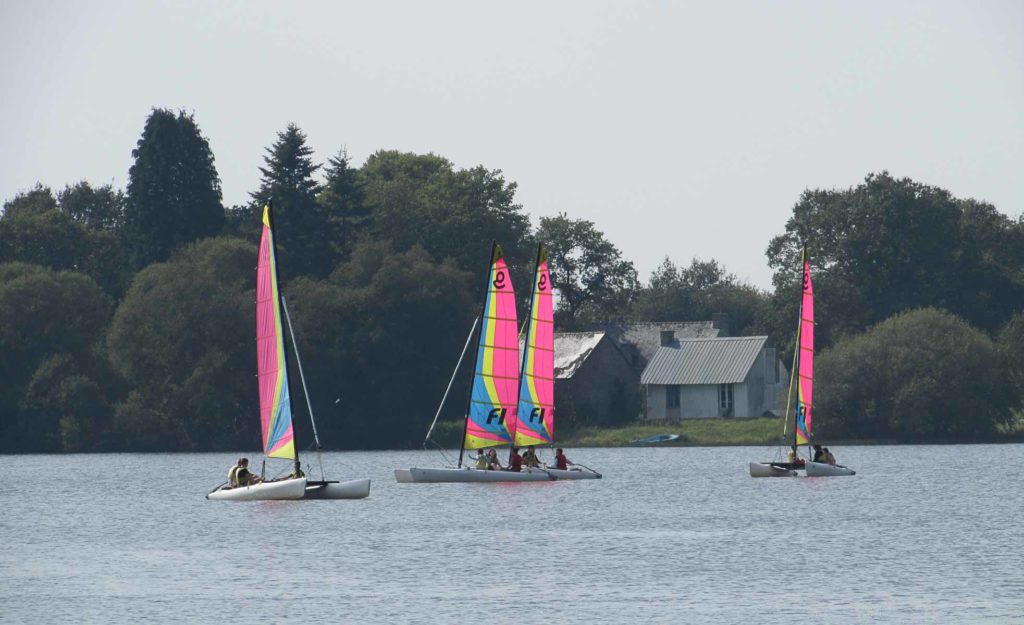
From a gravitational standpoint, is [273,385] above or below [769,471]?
above

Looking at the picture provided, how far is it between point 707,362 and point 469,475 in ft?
194

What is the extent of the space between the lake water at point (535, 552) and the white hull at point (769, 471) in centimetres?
56

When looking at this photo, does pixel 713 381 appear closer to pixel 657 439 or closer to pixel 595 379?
pixel 595 379

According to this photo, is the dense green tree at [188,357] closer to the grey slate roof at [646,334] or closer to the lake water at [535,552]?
the lake water at [535,552]

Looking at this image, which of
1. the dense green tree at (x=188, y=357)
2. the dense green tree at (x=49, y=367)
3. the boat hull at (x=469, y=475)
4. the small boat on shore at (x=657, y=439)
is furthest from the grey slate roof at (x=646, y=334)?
the boat hull at (x=469, y=475)

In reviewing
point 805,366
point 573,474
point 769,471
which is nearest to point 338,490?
point 573,474

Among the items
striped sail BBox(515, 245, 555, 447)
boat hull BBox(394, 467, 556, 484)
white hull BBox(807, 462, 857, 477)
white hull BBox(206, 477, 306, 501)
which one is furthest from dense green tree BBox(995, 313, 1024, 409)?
white hull BBox(206, 477, 306, 501)

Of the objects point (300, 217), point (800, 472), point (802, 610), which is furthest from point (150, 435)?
point (802, 610)

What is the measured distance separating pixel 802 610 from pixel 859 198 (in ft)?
323

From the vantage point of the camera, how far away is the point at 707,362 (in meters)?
123

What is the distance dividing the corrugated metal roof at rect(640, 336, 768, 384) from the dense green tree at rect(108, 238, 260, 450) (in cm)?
3064

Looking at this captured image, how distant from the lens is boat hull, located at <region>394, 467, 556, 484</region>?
65.9 meters

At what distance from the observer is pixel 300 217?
11981 cm

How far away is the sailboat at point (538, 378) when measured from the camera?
225 feet
